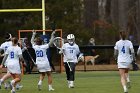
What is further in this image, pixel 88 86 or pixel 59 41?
pixel 59 41

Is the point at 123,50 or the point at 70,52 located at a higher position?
the point at 123,50

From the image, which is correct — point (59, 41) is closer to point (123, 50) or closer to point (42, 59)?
point (42, 59)

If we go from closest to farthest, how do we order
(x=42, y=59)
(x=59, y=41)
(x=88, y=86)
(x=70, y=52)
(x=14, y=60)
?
(x=14, y=60) → (x=42, y=59) → (x=70, y=52) → (x=88, y=86) → (x=59, y=41)

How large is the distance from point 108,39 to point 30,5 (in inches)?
330

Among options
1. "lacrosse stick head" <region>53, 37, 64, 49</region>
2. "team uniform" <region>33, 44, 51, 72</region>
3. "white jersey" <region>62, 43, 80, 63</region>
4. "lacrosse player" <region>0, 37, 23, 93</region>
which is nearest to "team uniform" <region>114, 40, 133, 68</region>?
"team uniform" <region>33, 44, 51, 72</region>

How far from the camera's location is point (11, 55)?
21.6m

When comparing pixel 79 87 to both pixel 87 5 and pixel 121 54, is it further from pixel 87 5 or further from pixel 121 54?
pixel 87 5

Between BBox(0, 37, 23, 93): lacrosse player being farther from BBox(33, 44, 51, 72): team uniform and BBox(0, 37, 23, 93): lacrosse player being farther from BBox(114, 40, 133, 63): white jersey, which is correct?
BBox(114, 40, 133, 63): white jersey

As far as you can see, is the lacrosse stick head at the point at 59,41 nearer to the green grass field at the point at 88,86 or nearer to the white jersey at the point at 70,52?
the green grass field at the point at 88,86

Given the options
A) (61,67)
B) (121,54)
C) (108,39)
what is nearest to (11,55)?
(121,54)

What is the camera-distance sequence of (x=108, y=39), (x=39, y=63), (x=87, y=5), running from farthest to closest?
(x=87, y=5) < (x=108, y=39) < (x=39, y=63)

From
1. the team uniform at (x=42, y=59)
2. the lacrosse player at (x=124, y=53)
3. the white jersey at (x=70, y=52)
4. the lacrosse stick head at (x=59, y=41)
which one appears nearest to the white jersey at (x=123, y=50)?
the lacrosse player at (x=124, y=53)

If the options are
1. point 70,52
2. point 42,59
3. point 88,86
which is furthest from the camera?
point 88,86

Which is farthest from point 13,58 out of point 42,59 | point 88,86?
point 88,86
